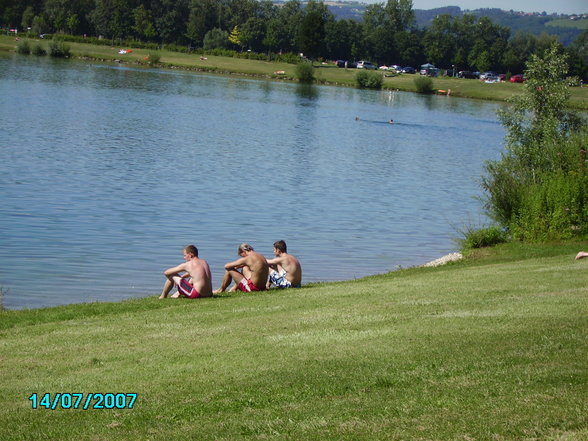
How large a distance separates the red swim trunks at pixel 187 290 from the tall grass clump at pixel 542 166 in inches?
567

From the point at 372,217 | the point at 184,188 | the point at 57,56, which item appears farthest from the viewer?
the point at 57,56

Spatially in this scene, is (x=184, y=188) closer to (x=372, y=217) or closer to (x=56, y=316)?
(x=372, y=217)

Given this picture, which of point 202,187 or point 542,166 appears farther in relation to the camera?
point 202,187

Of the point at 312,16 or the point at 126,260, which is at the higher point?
the point at 312,16

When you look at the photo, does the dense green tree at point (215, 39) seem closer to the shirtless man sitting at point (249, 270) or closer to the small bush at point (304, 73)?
the small bush at point (304, 73)

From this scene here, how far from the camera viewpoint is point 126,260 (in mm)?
26953

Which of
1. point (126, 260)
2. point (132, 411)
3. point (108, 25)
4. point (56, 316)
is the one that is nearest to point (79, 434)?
point (132, 411)

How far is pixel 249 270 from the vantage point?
66.2 feet

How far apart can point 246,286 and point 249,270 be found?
38 centimetres

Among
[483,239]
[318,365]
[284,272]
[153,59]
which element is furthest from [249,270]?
[153,59]

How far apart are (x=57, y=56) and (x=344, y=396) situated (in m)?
143

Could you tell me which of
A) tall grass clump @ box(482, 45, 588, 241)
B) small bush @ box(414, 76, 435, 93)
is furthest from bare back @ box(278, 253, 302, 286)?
small bush @ box(414, 76, 435, 93)

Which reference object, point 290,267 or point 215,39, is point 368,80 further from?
point 290,267

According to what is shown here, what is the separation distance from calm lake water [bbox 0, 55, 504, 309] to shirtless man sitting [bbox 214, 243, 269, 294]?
366 cm
